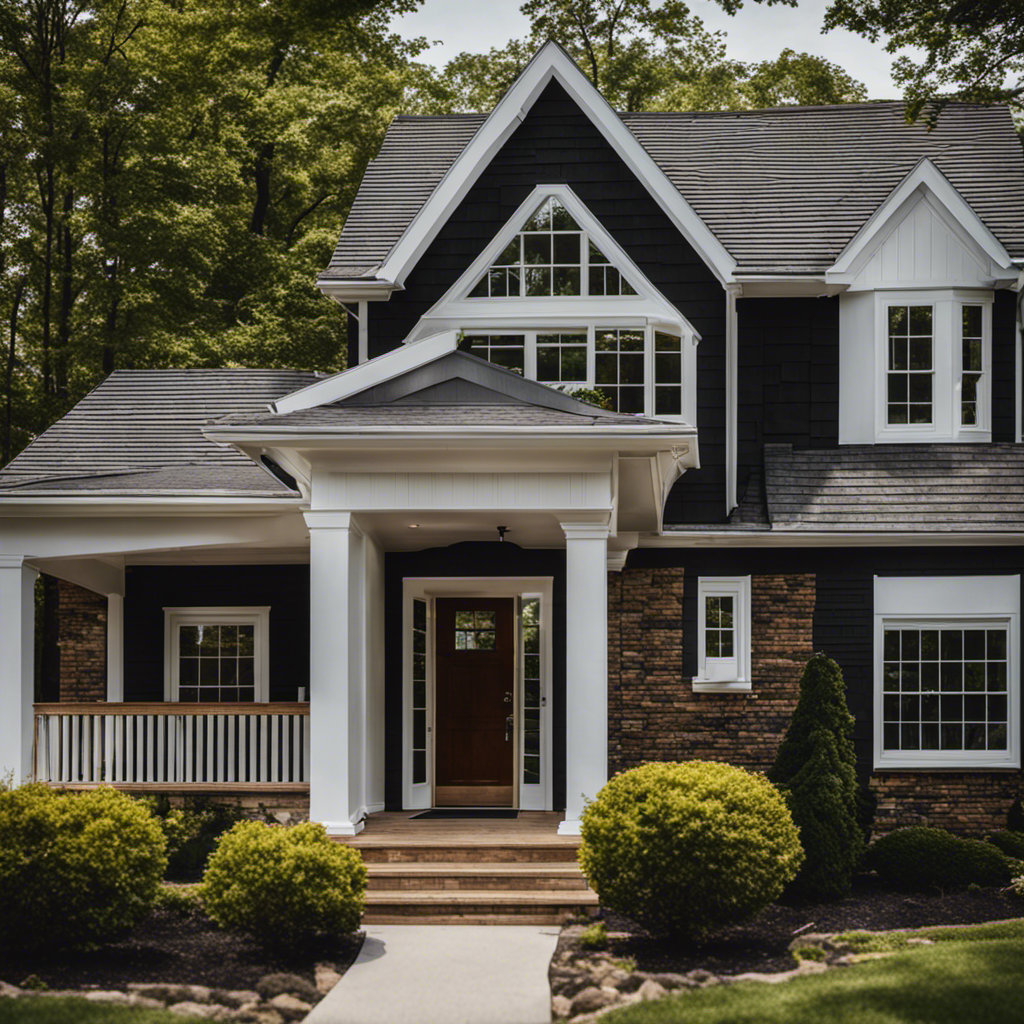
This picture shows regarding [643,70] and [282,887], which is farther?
[643,70]

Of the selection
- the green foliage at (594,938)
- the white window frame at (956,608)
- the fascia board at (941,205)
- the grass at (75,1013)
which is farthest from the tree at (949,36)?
the grass at (75,1013)

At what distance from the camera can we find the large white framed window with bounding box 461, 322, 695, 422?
14312 millimetres

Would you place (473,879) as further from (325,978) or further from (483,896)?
(325,978)

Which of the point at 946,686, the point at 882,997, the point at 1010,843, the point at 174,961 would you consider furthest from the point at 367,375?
the point at 1010,843

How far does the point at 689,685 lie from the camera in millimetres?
14047

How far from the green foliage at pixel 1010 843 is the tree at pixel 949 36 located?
7.37 m

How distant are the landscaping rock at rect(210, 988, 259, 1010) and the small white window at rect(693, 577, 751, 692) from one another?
7.06 metres

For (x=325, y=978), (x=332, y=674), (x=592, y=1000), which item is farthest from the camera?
(x=332, y=674)

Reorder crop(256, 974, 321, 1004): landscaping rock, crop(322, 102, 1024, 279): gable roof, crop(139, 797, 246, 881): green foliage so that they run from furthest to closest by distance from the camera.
A: crop(322, 102, 1024, 279): gable roof < crop(139, 797, 246, 881): green foliage < crop(256, 974, 321, 1004): landscaping rock

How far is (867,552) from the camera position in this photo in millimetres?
14016

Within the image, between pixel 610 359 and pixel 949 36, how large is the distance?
16.3 feet

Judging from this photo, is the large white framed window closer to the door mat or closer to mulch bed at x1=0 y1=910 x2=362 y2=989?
the door mat

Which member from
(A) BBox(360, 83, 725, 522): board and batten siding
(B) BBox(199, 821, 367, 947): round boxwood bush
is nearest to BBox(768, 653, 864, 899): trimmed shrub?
(A) BBox(360, 83, 725, 522): board and batten siding

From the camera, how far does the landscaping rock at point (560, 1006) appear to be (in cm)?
779
